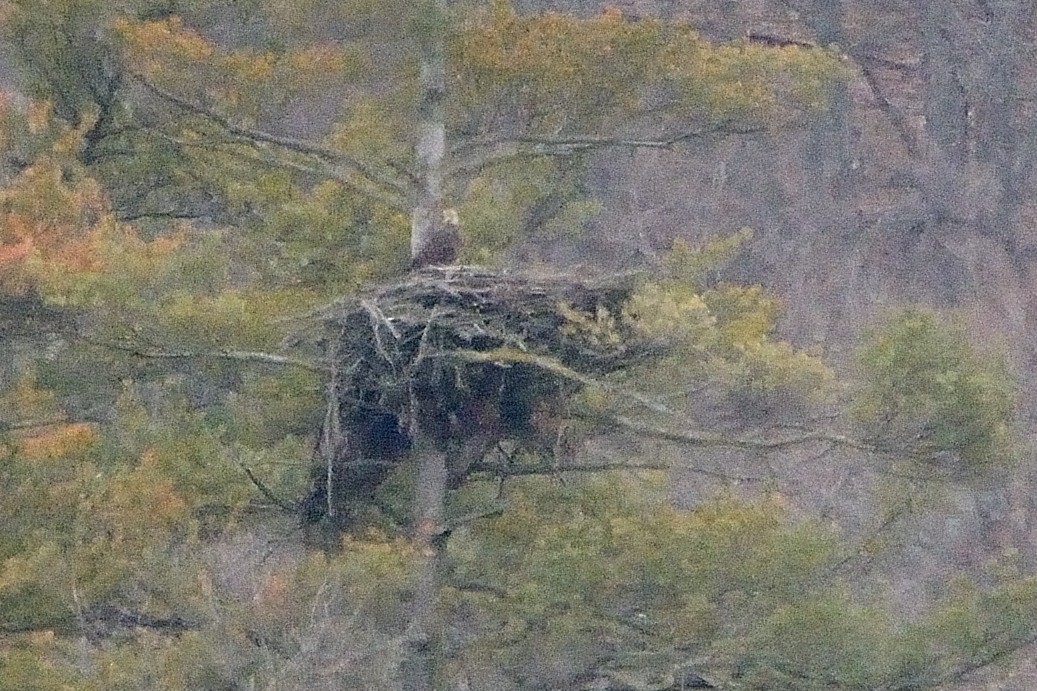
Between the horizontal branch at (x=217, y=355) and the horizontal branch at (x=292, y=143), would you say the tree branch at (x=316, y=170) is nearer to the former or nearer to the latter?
the horizontal branch at (x=292, y=143)

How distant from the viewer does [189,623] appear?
669 cm

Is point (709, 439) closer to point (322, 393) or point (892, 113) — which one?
point (322, 393)

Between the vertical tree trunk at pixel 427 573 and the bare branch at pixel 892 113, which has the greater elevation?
the bare branch at pixel 892 113

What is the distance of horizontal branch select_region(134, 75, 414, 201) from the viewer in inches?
291

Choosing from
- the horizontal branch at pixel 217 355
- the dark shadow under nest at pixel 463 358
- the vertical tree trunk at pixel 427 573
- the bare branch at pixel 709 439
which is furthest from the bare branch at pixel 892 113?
the horizontal branch at pixel 217 355

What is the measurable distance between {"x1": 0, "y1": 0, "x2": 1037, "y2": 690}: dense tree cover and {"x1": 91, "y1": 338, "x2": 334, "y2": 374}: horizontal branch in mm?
32

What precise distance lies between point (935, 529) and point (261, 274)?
10.1 metres

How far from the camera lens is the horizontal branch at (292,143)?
7379 millimetres

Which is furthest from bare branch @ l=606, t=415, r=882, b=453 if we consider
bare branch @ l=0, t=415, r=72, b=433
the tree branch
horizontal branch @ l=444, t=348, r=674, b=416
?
bare branch @ l=0, t=415, r=72, b=433

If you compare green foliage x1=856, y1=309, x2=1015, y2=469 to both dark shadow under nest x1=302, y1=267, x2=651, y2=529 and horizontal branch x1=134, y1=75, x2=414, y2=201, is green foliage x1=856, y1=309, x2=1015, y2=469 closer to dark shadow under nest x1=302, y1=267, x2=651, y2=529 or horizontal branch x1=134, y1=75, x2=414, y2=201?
dark shadow under nest x1=302, y1=267, x2=651, y2=529

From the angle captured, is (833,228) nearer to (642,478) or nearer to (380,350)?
(642,478)

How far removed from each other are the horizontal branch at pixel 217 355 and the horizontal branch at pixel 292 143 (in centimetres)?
101

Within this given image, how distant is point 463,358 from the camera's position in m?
Answer: 6.54

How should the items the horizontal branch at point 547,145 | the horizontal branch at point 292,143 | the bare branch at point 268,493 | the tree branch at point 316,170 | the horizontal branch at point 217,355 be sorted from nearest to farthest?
the horizontal branch at point 217,355 → the bare branch at point 268,493 → the horizontal branch at point 292,143 → the horizontal branch at point 547,145 → the tree branch at point 316,170
